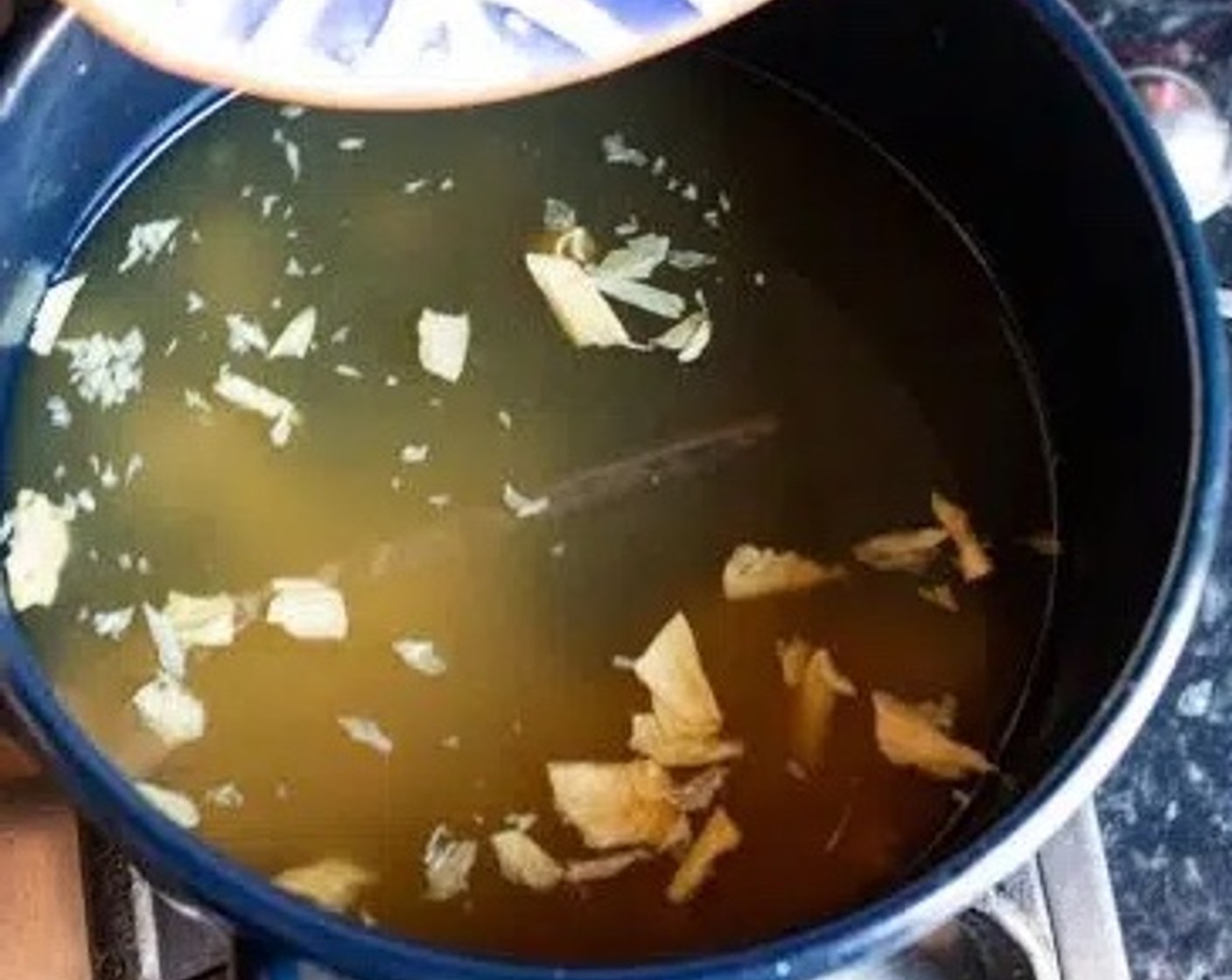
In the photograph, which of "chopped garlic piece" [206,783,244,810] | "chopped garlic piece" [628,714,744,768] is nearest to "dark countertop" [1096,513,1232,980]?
"chopped garlic piece" [628,714,744,768]

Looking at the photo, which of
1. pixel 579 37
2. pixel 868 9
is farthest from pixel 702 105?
pixel 579 37

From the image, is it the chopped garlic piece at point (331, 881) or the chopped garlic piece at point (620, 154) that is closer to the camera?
the chopped garlic piece at point (331, 881)

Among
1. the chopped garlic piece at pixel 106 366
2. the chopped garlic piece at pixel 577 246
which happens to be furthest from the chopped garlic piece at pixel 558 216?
the chopped garlic piece at pixel 106 366

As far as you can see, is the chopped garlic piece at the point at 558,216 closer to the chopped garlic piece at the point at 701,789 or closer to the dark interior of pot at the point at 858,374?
the dark interior of pot at the point at 858,374

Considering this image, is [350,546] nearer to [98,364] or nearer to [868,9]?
[98,364]

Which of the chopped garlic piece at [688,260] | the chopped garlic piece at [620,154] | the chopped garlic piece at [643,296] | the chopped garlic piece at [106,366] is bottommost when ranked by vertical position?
the chopped garlic piece at [106,366]

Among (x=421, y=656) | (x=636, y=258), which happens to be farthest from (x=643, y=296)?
(x=421, y=656)
